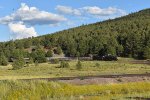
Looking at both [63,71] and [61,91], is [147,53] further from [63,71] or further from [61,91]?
[61,91]

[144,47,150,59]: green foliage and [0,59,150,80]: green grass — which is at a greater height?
[144,47,150,59]: green foliage

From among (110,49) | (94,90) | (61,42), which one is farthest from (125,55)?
(94,90)

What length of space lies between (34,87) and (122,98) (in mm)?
5853

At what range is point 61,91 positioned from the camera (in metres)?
30.1

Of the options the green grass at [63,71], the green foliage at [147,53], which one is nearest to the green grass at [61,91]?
the green grass at [63,71]

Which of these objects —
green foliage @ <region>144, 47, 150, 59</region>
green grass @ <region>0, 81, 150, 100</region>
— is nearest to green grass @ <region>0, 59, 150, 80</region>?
green grass @ <region>0, 81, 150, 100</region>

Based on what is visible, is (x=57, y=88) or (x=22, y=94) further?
(x=57, y=88)

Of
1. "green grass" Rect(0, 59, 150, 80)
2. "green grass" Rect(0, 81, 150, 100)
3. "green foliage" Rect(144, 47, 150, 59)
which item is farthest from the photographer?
"green foliage" Rect(144, 47, 150, 59)

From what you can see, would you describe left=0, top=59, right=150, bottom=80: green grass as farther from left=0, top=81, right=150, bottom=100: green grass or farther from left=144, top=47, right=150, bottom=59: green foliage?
left=144, top=47, right=150, bottom=59: green foliage

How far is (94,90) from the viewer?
3231cm

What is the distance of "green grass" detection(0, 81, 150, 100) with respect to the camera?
26781 millimetres

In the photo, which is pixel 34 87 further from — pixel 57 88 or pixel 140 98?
pixel 140 98

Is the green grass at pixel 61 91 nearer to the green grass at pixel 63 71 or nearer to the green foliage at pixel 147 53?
the green grass at pixel 63 71

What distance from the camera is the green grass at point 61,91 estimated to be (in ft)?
87.9
